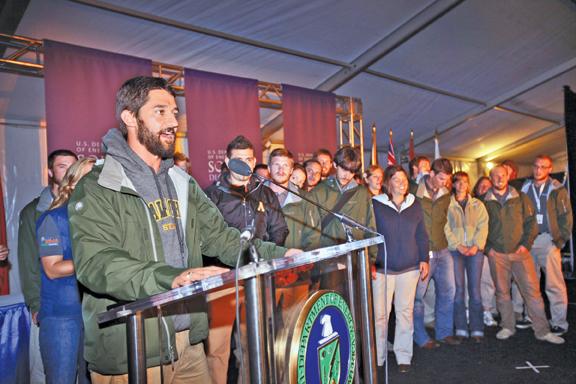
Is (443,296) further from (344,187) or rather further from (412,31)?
(412,31)

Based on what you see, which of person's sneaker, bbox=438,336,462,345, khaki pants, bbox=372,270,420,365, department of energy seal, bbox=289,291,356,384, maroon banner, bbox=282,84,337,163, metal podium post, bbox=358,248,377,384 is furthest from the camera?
maroon banner, bbox=282,84,337,163

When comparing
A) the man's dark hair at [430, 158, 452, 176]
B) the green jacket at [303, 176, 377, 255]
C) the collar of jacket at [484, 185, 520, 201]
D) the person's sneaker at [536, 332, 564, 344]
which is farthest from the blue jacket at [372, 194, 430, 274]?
the person's sneaker at [536, 332, 564, 344]

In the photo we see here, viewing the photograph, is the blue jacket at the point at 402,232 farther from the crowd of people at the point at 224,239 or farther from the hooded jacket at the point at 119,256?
the hooded jacket at the point at 119,256

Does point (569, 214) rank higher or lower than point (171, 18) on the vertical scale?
lower

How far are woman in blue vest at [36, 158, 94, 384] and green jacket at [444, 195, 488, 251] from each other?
3.96m

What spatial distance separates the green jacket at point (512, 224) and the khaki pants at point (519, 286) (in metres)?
0.12

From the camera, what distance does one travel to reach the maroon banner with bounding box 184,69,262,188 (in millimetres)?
5922

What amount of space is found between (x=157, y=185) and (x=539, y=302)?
458 centimetres

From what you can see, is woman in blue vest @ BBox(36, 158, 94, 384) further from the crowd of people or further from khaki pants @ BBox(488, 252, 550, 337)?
khaki pants @ BBox(488, 252, 550, 337)

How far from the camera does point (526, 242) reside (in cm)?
505

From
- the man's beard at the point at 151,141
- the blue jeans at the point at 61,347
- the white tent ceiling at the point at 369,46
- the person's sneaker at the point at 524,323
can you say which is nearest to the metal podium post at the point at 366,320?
the man's beard at the point at 151,141

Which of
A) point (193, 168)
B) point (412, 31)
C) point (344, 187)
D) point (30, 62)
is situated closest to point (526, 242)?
point (344, 187)

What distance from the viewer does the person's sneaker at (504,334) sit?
4.94 meters

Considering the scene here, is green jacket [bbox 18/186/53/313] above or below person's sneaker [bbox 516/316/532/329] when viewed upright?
above
